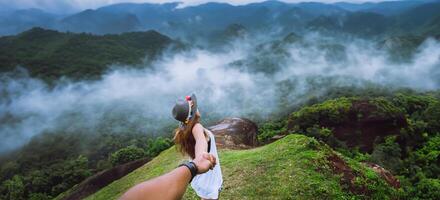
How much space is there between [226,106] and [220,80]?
44007 millimetres

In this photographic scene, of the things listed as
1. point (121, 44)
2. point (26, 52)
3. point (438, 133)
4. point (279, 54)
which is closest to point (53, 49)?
point (26, 52)

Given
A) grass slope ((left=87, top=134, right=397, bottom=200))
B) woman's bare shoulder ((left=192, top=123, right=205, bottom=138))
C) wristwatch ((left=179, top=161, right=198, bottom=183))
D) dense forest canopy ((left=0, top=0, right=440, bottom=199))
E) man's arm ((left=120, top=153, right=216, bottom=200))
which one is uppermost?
man's arm ((left=120, top=153, right=216, bottom=200))

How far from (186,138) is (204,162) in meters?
1.62

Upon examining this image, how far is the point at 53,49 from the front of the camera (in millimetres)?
138250

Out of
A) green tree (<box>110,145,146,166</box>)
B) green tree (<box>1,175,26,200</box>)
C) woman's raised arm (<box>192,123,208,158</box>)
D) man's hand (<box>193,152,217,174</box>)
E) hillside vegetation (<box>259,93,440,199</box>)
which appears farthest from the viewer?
green tree (<box>1,175,26,200</box>)

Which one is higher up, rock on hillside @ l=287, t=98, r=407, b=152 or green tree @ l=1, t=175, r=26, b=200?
rock on hillside @ l=287, t=98, r=407, b=152

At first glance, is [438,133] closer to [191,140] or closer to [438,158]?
[438,158]

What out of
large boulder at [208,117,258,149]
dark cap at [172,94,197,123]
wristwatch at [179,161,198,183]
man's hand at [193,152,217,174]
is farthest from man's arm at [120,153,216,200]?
large boulder at [208,117,258,149]

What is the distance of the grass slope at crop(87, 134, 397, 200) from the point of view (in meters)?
8.51

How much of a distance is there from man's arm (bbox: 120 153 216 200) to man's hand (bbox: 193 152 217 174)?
0.17m

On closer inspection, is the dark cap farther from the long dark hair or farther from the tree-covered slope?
the tree-covered slope

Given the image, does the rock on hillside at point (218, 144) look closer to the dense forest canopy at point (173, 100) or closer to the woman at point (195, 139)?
the dense forest canopy at point (173, 100)

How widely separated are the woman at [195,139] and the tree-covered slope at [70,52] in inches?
5008

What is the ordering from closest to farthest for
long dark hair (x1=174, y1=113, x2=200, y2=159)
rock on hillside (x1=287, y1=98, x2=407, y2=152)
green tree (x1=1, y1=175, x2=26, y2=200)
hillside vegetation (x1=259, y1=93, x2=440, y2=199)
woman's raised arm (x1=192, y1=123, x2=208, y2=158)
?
woman's raised arm (x1=192, y1=123, x2=208, y2=158) → long dark hair (x1=174, y1=113, x2=200, y2=159) → hillside vegetation (x1=259, y1=93, x2=440, y2=199) → rock on hillside (x1=287, y1=98, x2=407, y2=152) → green tree (x1=1, y1=175, x2=26, y2=200)
